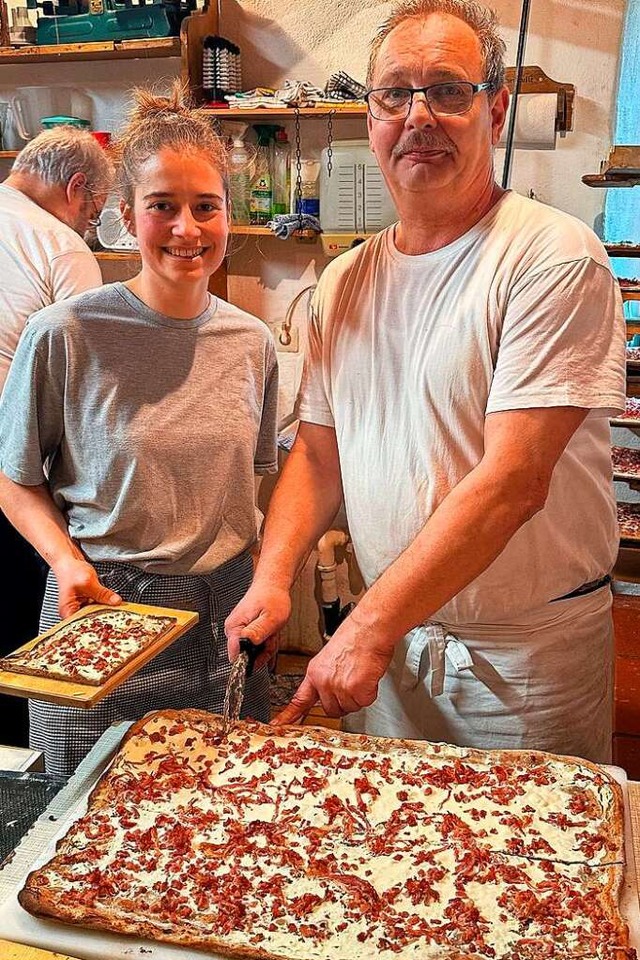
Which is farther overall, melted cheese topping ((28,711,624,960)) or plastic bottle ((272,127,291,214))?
plastic bottle ((272,127,291,214))

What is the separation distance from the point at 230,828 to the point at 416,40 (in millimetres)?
1147

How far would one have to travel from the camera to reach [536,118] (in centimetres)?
269

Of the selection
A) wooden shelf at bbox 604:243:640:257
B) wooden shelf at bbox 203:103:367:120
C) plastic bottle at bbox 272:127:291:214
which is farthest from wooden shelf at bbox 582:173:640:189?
plastic bottle at bbox 272:127:291:214

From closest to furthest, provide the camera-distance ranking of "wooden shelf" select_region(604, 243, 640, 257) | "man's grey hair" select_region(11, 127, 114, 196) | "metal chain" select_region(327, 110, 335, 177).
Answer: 1. "wooden shelf" select_region(604, 243, 640, 257)
2. "man's grey hair" select_region(11, 127, 114, 196)
3. "metal chain" select_region(327, 110, 335, 177)

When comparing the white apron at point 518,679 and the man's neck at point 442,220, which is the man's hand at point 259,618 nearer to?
the white apron at point 518,679

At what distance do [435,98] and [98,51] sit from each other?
7.24 ft

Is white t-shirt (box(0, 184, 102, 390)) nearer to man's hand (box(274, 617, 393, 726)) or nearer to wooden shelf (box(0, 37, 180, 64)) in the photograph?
wooden shelf (box(0, 37, 180, 64))

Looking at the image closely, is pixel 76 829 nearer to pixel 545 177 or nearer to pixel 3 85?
pixel 545 177

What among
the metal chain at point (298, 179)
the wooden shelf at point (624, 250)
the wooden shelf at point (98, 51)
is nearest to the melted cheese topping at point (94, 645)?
the wooden shelf at point (624, 250)

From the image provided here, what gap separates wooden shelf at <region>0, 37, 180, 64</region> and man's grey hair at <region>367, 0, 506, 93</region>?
6.20 feet

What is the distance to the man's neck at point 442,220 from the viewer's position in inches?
56.3

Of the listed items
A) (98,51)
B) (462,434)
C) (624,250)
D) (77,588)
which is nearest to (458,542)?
(462,434)

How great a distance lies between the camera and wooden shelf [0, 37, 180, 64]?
3062 mm

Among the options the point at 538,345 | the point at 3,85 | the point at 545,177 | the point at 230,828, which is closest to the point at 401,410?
the point at 538,345
